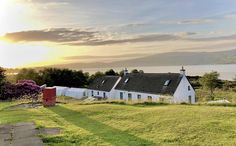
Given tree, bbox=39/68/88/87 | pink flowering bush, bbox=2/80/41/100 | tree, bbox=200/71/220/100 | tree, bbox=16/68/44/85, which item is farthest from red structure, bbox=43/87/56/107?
tree, bbox=200/71/220/100

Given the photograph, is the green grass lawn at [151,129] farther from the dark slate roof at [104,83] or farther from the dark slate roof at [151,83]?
the dark slate roof at [104,83]

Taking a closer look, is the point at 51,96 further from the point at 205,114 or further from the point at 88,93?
the point at 88,93

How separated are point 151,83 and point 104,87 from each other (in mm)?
11169

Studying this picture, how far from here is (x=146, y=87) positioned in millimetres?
43812

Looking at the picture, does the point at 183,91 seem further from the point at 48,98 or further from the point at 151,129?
the point at 151,129

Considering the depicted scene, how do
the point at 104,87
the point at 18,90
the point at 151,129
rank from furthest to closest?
the point at 104,87, the point at 18,90, the point at 151,129

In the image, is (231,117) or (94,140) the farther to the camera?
(231,117)

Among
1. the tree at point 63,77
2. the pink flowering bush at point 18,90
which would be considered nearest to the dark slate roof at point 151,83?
the tree at point 63,77

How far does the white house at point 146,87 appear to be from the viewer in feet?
131

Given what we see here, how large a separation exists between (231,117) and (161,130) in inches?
118

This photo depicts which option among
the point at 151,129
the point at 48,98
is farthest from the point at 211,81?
the point at 151,129

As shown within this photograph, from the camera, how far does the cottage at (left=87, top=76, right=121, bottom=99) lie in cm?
5138

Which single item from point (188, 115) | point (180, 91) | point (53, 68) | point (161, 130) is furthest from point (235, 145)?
point (53, 68)

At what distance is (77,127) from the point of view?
11.6 metres
